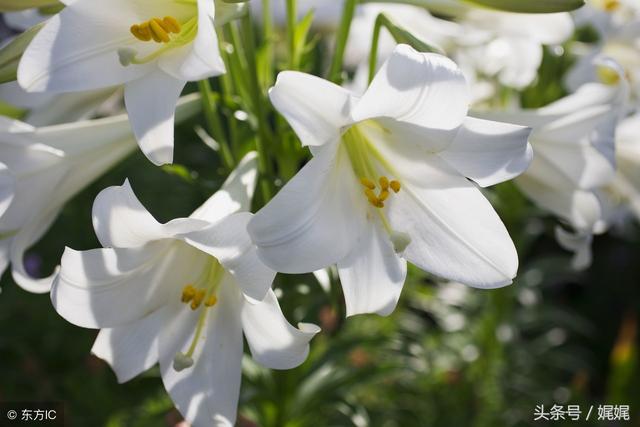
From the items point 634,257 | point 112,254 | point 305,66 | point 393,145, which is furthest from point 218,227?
point 634,257

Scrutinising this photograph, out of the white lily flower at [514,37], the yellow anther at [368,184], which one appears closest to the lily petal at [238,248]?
the yellow anther at [368,184]

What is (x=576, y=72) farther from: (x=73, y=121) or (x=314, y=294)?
(x=73, y=121)

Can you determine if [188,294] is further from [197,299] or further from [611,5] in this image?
[611,5]

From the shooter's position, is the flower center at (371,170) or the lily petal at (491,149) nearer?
the lily petal at (491,149)

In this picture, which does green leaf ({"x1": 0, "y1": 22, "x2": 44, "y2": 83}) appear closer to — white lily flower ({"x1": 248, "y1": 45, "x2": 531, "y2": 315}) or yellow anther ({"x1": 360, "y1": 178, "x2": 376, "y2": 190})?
white lily flower ({"x1": 248, "y1": 45, "x2": 531, "y2": 315})

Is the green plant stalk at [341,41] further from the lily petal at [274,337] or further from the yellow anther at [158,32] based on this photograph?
the lily petal at [274,337]

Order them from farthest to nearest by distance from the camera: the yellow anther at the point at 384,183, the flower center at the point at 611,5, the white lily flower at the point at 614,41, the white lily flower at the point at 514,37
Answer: the flower center at the point at 611,5
the white lily flower at the point at 614,41
the white lily flower at the point at 514,37
the yellow anther at the point at 384,183

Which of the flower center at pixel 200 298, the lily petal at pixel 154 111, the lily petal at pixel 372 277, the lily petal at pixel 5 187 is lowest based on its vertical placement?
the flower center at pixel 200 298

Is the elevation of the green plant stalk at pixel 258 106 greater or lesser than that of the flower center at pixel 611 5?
greater

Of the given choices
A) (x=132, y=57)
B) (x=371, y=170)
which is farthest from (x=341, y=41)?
(x=132, y=57)

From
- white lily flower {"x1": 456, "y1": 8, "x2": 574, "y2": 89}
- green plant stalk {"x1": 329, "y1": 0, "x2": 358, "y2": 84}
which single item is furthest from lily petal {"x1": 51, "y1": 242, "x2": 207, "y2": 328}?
white lily flower {"x1": 456, "y1": 8, "x2": 574, "y2": 89}
